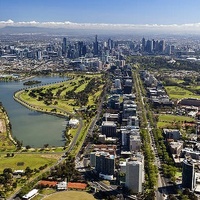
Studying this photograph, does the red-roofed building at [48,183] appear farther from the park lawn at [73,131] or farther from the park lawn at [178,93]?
the park lawn at [178,93]

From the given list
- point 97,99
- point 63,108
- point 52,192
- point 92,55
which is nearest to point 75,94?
point 97,99

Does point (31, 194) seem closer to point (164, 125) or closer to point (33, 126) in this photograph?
point (33, 126)

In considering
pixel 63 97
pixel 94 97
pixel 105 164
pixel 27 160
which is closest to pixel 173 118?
pixel 94 97

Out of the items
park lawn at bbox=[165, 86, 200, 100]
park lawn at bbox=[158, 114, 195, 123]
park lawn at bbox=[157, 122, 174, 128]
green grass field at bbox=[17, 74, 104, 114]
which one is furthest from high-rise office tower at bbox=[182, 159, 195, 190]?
park lawn at bbox=[165, 86, 200, 100]

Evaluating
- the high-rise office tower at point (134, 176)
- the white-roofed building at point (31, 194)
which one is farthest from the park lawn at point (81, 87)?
the white-roofed building at point (31, 194)

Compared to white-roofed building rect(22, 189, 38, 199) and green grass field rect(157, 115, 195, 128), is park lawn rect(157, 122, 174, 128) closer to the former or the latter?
green grass field rect(157, 115, 195, 128)

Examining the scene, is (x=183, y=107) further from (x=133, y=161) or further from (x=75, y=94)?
(x=133, y=161)
